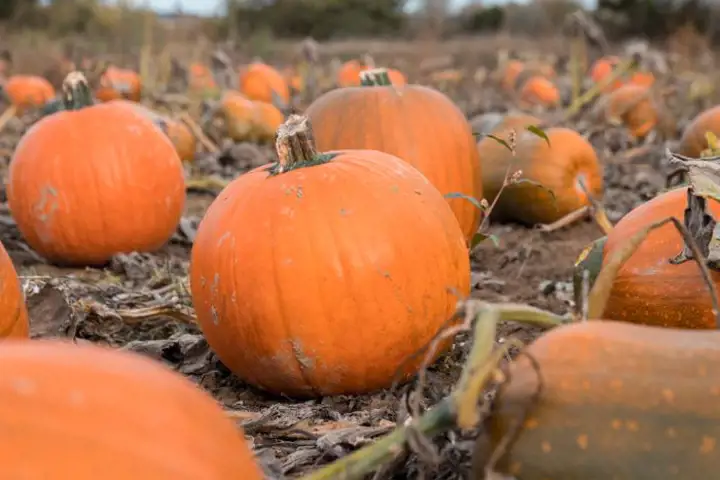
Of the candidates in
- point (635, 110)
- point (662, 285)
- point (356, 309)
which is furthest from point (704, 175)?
point (635, 110)

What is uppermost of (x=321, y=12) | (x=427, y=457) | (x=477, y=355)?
(x=477, y=355)

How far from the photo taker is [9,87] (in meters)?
11.8

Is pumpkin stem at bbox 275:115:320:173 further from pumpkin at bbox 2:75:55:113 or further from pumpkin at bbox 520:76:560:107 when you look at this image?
pumpkin at bbox 520:76:560:107

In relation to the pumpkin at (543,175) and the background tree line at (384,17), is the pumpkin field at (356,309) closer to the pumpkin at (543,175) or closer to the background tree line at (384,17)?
the pumpkin at (543,175)

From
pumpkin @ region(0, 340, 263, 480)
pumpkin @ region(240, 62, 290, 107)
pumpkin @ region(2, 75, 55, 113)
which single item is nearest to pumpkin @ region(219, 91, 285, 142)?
pumpkin @ region(240, 62, 290, 107)

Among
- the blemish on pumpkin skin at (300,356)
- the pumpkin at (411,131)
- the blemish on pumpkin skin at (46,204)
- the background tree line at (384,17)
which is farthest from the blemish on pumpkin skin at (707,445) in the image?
the background tree line at (384,17)

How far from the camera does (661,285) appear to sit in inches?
91.2

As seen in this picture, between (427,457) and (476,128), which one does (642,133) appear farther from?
(427,457)

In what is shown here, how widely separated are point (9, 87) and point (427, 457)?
38.6ft

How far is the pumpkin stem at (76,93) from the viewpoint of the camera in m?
→ 4.38

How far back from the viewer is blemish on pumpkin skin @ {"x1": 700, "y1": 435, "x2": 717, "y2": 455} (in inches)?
54.2

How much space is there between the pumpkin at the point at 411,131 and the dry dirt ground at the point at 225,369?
0.46m

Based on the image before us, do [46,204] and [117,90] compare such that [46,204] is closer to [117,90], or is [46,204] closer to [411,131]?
[411,131]

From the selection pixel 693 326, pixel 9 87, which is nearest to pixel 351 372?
pixel 693 326
